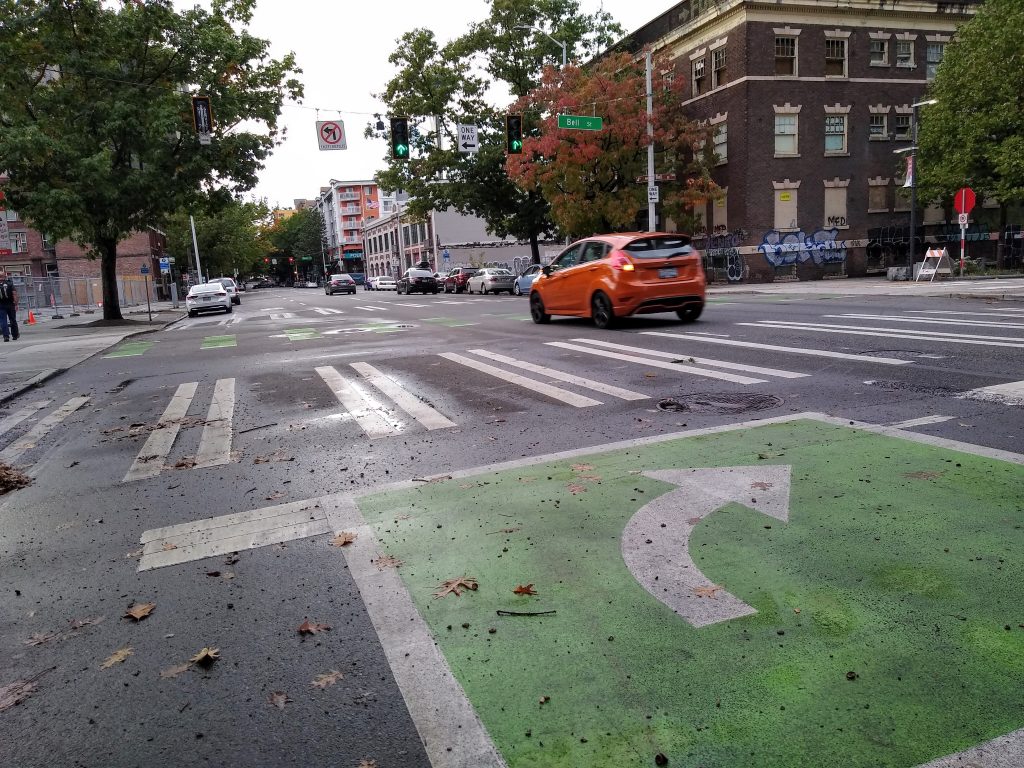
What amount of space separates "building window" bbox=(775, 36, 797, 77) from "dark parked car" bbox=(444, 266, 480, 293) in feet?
63.6

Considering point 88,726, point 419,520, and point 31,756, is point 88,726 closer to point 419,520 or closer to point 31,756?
point 31,756

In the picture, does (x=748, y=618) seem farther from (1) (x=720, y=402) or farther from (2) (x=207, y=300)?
(2) (x=207, y=300)

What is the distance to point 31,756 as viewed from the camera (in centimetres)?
230

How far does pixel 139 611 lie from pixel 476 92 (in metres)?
41.5

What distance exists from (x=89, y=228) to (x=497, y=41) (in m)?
24.4

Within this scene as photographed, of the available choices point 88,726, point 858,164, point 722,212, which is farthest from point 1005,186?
point 88,726

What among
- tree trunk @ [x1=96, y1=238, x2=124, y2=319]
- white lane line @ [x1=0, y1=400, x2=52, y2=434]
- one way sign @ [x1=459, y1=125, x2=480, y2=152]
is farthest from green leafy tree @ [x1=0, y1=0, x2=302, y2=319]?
white lane line @ [x1=0, y1=400, x2=52, y2=434]

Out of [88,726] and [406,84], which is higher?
[406,84]

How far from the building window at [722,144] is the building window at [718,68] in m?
2.08

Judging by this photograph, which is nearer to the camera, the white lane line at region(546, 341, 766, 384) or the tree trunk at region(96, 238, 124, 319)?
the white lane line at region(546, 341, 766, 384)

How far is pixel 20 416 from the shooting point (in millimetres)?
8484

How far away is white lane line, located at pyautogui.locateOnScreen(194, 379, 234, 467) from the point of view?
19.0ft

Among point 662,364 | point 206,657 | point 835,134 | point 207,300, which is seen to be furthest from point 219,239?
point 206,657

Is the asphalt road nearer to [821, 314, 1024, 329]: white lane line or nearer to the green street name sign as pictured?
[821, 314, 1024, 329]: white lane line
